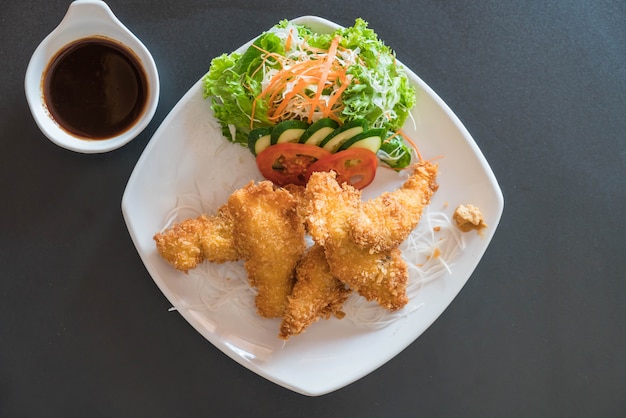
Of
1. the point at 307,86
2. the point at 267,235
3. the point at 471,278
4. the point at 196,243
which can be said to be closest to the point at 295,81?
the point at 307,86

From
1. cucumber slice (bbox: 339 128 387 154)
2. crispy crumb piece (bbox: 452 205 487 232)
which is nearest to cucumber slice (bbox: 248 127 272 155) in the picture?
cucumber slice (bbox: 339 128 387 154)

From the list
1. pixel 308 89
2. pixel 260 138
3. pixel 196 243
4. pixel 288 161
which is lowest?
pixel 196 243

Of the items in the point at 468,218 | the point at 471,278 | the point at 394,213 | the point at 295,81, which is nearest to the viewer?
the point at 295,81

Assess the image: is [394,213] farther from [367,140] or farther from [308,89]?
[308,89]

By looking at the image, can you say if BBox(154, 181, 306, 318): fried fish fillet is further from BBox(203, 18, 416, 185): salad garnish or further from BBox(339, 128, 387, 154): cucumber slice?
BBox(339, 128, 387, 154): cucumber slice

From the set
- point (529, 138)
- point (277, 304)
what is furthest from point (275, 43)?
point (529, 138)

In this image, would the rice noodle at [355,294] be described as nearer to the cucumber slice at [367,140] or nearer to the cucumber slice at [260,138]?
the cucumber slice at [260,138]

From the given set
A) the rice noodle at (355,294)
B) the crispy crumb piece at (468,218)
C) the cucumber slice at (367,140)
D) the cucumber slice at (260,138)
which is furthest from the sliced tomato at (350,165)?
the crispy crumb piece at (468,218)
